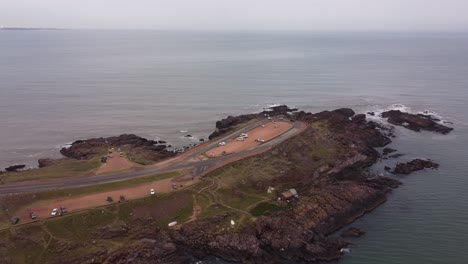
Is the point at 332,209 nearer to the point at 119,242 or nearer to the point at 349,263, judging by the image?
the point at 349,263

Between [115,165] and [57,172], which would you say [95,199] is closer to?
[115,165]

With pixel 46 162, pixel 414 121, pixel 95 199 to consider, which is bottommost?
pixel 46 162

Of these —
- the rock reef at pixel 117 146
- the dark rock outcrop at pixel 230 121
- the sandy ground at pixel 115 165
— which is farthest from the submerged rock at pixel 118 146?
the dark rock outcrop at pixel 230 121

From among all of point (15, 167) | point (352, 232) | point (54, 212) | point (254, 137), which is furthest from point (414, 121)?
point (15, 167)

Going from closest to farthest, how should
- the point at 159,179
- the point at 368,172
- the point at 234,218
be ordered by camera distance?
the point at 234,218, the point at 159,179, the point at 368,172

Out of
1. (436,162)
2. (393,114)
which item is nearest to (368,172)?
(436,162)

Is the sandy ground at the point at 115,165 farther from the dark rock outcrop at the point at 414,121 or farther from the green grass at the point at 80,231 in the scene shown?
the dark rock outcrop at the point at 414,121
